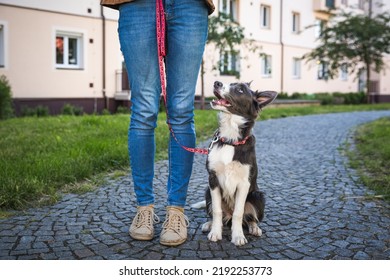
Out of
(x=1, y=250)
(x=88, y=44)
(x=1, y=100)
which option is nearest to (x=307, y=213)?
(x=1, y=250)

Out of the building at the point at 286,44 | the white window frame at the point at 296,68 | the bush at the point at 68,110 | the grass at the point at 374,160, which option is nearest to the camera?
the grass at the point at 374,160

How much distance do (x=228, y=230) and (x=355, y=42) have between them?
20.6 m

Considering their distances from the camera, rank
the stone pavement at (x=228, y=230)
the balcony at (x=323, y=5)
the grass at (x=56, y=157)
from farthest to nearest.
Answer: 1. the balcony at (x=323, y=5)
2. the grass at (x=56, y=157)
3. the stone pavement at (x=228, y=230)

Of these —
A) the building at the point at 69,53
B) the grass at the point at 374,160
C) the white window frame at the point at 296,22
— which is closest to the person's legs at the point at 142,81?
the grass at the point at 374,160

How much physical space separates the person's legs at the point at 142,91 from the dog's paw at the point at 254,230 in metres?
0.63

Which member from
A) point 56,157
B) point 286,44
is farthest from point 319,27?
point 56,157

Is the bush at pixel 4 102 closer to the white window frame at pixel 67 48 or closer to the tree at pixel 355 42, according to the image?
the white window frame at pixel 67 48

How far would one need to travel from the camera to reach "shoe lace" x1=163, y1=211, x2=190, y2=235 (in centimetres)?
274

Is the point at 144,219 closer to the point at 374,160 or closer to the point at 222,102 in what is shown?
the point at 222,102

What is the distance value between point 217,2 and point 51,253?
15429mm

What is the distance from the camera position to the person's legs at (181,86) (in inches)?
105

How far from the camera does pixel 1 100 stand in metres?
10.7

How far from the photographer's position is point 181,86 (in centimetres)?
275

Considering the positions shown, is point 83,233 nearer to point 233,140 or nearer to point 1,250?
point 1,250
